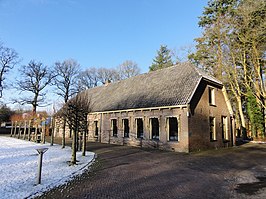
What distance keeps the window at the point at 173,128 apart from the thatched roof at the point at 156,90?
1.25m

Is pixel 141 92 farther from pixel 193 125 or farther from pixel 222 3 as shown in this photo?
pixel 222 3

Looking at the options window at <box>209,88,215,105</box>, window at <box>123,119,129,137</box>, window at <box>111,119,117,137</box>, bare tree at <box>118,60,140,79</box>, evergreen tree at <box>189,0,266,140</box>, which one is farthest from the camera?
bare tree at <box>118,60,140,79</box>

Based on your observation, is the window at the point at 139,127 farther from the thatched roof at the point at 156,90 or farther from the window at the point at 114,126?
the window at the point at 114,126

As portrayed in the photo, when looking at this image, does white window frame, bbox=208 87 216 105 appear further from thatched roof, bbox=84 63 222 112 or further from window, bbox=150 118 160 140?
window, bbox=150 118 160 140

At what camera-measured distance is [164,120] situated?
1375cm

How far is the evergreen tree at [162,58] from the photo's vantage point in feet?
137

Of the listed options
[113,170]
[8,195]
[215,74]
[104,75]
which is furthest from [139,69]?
[8,195]

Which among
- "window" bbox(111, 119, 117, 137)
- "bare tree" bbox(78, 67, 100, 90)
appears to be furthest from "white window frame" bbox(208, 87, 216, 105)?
"bare tree" bbox(78, 67, 100, 90)

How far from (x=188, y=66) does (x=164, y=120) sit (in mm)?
5345

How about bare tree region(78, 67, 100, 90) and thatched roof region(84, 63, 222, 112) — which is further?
bare tree region(78, 67, 100, 90)

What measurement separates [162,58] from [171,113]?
3085 centimetres

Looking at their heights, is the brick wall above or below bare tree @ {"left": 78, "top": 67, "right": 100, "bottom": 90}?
below

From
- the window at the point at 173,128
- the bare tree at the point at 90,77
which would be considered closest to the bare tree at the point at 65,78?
the bare tree at the point at 90,77

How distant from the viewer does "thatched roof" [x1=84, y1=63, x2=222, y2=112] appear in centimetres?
1360
